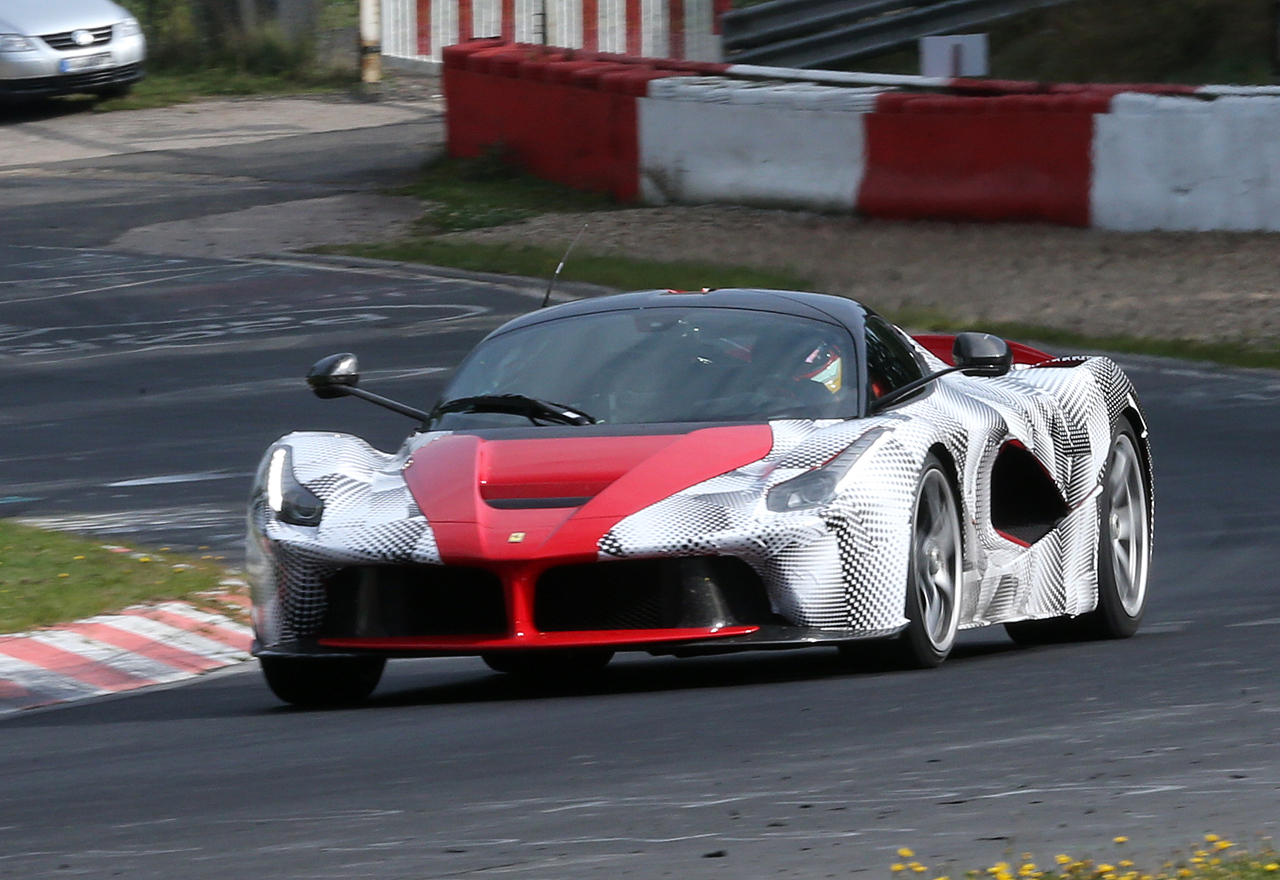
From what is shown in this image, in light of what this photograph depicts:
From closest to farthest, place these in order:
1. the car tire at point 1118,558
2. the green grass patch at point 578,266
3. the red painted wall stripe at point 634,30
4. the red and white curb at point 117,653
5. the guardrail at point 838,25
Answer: the red and white curb at point 117,653, the car tire at point 1118,558, the green grass patch at point 578,266, the guardrail at point 838,25, the red painted wall stripe at point 634,30

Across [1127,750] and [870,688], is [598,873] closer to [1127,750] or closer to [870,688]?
[1127,750]

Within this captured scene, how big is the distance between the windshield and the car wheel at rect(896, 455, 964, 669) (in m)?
0.42

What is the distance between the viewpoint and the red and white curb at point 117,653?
26.0 ft

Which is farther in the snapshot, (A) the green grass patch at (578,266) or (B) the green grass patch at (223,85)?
(B) the green grass patch at (223,85)

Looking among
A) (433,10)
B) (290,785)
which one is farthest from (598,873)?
(433,10)

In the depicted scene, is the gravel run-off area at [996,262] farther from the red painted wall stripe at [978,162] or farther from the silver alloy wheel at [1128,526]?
the silver alloy wheel at [1128,526]

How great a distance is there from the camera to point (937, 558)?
269 inches

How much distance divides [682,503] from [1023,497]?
169 cm

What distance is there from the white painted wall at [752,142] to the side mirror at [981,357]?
506 inches

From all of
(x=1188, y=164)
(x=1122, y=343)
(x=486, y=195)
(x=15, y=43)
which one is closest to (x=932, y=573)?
(x=1122, y=343)

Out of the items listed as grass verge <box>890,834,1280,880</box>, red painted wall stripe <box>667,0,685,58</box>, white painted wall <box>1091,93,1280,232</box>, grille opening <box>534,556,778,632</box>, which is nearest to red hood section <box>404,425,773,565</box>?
grille opening <box>534,556,778,632</box>

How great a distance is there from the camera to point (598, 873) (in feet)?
14.2

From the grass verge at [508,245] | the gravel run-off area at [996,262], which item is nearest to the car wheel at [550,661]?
the gravel run-off area at [996,262]

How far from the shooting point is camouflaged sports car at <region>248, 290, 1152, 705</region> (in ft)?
20.9
